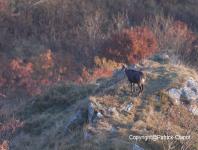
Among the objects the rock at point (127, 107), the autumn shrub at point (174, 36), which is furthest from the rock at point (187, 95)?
the autumn shrub at point (174, 36)

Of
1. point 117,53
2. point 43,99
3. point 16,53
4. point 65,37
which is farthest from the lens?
point 65,37

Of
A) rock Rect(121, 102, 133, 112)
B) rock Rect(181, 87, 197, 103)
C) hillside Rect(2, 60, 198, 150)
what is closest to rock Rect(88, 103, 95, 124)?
hillside Rect(2, 60, 198, 150)

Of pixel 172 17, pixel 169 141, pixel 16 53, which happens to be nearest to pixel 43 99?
pixel 169 141

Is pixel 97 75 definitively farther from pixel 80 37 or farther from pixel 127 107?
pixel 80 37

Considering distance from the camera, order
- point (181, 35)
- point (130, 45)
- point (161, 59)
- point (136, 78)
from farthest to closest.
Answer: point (181, 35), point (130, 45), point (161, 59), point (136, 78)

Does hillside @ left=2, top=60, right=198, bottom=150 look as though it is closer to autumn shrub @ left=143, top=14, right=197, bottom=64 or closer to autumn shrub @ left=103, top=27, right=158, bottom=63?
autumn shrub @ left=103, top=27, right=158, bottom=63

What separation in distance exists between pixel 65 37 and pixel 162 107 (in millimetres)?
31336

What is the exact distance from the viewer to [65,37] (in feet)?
149

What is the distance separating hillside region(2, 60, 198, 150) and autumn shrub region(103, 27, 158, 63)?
65.6ft

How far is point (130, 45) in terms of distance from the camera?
3822 centimetres

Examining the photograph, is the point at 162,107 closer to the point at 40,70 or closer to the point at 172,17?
the point at 40,70

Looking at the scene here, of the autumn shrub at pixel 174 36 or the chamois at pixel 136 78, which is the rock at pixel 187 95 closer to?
the chamois at pixel 136 78

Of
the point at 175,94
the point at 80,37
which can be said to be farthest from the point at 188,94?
the point at 80,37

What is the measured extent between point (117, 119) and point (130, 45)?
24.6m
